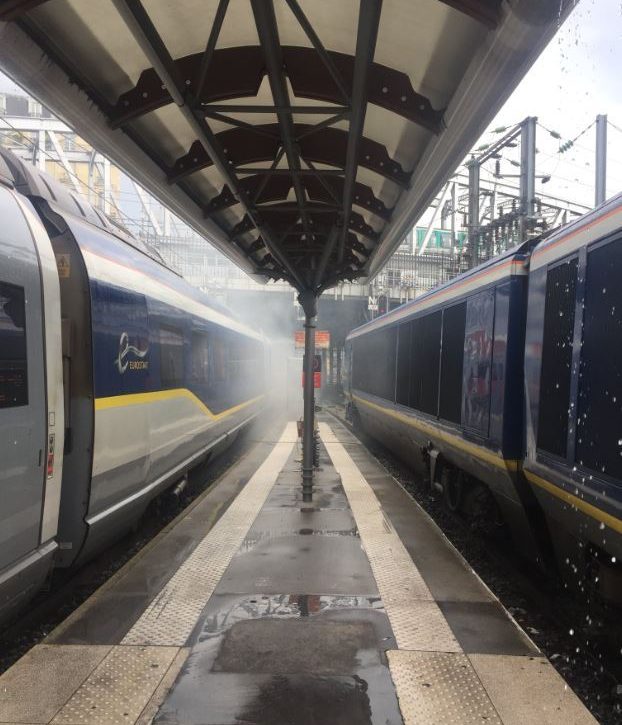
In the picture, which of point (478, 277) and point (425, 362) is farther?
point (425, 362)

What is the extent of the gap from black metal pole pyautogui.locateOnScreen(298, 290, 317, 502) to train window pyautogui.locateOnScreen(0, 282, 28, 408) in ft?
15.8

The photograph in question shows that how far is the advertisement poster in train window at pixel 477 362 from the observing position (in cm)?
528

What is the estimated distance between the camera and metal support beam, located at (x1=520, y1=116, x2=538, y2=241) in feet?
50.9

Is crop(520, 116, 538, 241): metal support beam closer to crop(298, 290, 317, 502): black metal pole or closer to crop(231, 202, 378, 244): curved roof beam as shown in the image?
crop(298, 290, 317, 502): black metal pole

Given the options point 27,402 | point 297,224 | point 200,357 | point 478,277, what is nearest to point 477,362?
point 478,277

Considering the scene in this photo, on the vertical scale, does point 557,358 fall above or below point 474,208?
below

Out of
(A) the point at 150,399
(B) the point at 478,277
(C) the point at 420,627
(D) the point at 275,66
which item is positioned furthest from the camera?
(B) the point at 478,277

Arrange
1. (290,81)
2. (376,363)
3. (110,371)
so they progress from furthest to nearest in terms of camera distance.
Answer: (376,363)
(110,371)
(290,81)

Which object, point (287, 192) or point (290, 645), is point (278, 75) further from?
point (290, 645)

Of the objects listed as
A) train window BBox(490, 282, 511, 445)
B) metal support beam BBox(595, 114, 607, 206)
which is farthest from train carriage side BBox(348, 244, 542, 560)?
metal support beam BBox(595, 114, 607, 206)

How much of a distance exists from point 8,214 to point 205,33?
1500 millimetres

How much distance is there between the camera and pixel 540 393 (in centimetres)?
425

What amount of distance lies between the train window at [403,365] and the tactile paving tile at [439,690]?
18.4 feet

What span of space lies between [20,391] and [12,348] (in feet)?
0.80
